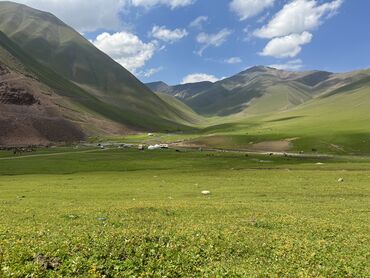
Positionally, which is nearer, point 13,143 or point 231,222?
point 231,222

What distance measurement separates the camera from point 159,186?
61.3 metres

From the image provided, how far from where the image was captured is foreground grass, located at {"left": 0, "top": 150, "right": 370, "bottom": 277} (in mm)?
16062

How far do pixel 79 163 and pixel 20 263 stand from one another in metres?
91.1

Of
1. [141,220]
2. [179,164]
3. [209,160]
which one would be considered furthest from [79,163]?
[141,220]

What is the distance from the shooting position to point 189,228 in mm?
25297

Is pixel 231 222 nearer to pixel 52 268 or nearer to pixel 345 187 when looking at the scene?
pixel 52 268

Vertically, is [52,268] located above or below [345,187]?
above

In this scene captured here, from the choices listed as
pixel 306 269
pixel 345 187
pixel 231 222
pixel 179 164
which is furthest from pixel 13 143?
pixel 306 269

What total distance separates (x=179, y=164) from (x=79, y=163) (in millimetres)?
25004

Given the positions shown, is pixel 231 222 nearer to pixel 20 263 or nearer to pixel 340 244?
pixel 340 244

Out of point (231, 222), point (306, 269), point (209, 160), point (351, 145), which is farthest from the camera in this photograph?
point (351, 145)

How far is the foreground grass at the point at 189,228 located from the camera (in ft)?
52.7

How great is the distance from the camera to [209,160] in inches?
4250

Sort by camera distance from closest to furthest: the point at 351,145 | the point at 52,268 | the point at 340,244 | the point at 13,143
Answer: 1. the point at 52,268
2. the point at 340,244
3. the point at 351,145
4. the point at 13,143
